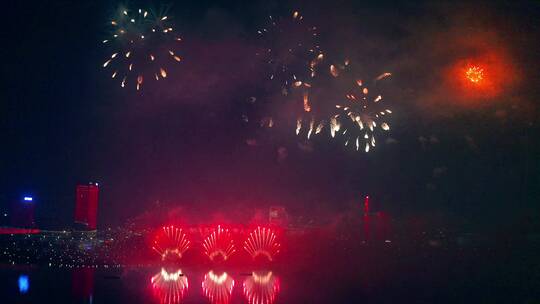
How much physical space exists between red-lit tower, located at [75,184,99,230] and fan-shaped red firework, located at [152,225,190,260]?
3.60m

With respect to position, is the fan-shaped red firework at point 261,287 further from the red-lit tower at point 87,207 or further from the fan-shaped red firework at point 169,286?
the red-lit tower at point 87,207

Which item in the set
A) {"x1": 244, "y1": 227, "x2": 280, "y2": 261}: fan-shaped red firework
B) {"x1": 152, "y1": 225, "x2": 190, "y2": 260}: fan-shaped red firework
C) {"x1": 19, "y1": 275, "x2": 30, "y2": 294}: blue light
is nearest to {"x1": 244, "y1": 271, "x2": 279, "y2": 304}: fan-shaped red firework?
{"x1": 244, "y1": 227, "x2": 280, "y2": 261}: fan-shaped red firework

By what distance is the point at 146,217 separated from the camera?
17.5 metres

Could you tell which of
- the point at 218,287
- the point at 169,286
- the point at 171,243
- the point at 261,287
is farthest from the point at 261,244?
the point at 169,286

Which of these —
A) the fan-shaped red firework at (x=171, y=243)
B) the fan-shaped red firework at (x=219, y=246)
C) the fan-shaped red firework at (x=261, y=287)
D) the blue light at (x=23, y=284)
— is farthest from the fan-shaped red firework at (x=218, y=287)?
the blue light at (x=23, y=284)

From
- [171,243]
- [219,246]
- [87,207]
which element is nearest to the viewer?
[219,246]

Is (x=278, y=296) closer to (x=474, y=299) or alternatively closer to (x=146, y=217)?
(x=474, y=299)

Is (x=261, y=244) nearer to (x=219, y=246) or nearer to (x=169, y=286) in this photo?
(x=219, y=246)

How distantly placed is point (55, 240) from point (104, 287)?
4.43m

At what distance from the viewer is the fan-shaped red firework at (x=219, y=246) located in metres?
13.2

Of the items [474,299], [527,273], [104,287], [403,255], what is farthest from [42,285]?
[527,273]

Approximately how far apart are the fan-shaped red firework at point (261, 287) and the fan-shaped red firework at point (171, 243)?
8.16ft

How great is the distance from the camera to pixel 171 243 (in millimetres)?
13469

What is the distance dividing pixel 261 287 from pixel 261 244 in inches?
153
